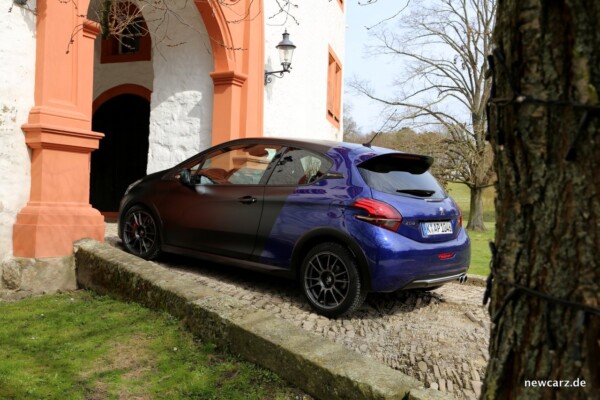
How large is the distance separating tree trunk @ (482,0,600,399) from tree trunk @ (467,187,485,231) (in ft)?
77.2

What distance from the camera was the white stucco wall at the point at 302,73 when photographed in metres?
10.2

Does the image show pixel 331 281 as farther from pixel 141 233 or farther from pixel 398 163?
pixel 141 233

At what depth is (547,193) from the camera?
1.43 metres

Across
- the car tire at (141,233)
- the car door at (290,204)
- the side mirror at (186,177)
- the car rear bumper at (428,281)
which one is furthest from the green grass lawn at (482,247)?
the car tire at (141,233)

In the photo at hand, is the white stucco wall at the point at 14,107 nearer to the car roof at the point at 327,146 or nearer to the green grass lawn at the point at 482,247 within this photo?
the car roof at the point at 327,146

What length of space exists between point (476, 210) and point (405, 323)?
70.5 feet

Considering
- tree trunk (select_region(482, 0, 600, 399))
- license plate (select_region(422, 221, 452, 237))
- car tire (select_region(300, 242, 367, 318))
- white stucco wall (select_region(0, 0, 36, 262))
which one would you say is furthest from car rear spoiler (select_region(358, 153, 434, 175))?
white stucco wall (select_region(0, 0, 36, 262))

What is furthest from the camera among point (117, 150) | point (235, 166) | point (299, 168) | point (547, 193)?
point (117, 150)

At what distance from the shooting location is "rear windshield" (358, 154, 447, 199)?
443 centimetres

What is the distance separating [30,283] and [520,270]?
16.9 ft

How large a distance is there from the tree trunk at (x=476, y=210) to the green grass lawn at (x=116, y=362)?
856 inches

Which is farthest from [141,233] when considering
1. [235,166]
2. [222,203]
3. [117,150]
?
[117,150]

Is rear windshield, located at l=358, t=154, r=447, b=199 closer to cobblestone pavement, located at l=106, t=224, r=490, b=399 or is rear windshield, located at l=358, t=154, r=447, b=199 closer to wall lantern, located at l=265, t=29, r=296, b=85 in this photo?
cobblestone pavement, located at l=106, t=224, r=490, b=399

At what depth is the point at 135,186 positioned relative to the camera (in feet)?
20.0
